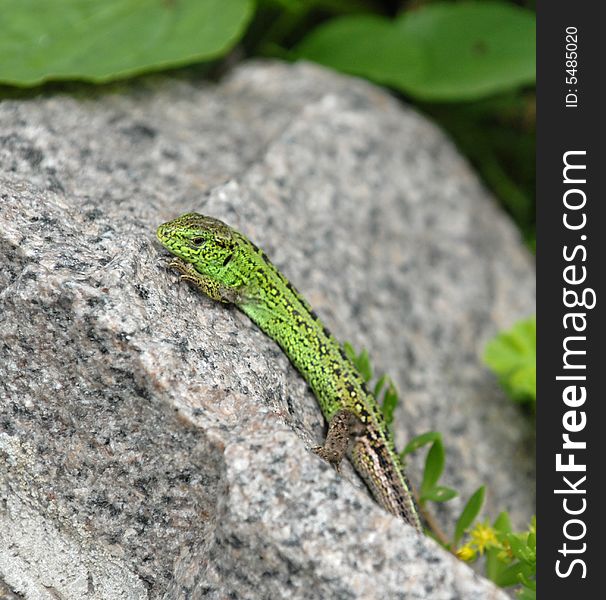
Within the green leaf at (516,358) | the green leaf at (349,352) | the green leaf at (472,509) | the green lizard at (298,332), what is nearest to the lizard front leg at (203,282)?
the green lizard at (298,332)

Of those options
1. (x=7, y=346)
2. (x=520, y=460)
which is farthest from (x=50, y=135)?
(x=520, y=460)

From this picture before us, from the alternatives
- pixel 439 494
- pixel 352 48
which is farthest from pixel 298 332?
pixel 352 48

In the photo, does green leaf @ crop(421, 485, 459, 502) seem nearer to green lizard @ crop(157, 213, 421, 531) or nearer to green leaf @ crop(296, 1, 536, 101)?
green lizard @ crop(157, 213, 421, 531)

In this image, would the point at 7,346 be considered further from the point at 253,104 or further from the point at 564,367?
the point at 253,104

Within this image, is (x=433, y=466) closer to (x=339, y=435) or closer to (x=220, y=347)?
(x=339, y=435)

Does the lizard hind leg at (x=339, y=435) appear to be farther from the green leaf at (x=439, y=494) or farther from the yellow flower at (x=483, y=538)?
the yellow flower at (x=483, y=538)
